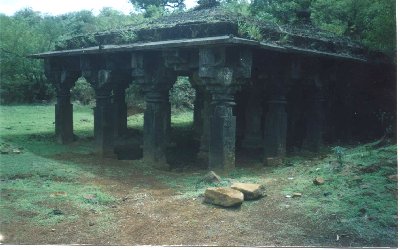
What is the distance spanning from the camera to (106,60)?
12.0 metres

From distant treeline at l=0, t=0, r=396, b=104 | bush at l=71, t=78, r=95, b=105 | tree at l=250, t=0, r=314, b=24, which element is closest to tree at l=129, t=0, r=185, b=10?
distant treeline at l=0, t=0, r=396, b=104

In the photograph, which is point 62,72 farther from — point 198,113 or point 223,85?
point 223,85

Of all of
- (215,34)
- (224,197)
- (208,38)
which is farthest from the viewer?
(215,34)

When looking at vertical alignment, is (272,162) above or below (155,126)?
below

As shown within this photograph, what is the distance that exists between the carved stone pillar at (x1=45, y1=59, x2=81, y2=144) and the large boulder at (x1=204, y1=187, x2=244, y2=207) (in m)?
8.51

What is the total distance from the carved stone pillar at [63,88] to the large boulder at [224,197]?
8.51 meters

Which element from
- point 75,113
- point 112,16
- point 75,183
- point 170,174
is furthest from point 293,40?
point 112,16

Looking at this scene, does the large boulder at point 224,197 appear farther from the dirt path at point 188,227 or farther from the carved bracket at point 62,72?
the carved bracket at point 62,72

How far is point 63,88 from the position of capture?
1432 centimetres

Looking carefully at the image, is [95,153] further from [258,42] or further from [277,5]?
[277,5]

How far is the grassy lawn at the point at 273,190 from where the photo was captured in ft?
19.5

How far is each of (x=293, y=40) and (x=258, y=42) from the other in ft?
7.82

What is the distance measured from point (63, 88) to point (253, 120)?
20.7 feet

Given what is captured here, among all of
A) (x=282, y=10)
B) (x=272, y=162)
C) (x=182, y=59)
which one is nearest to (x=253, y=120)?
(x=272, y=162)
